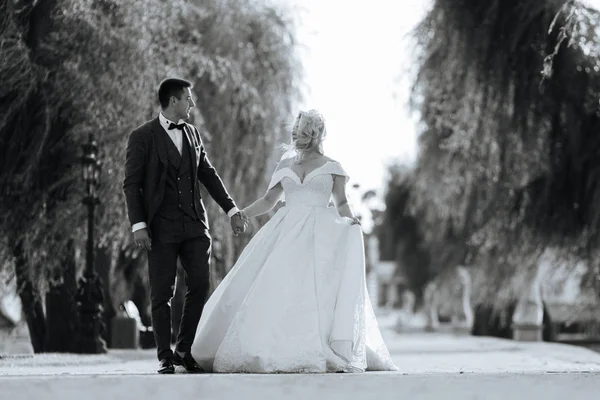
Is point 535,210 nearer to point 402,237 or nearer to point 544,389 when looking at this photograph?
point 544,389

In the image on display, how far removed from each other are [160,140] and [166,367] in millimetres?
1545

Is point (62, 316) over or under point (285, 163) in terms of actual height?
under

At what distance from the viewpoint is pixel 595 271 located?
16984 mm

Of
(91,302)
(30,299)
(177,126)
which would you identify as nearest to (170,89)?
(177,126)

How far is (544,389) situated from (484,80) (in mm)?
10182

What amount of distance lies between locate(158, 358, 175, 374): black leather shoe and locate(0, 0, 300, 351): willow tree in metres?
6.12

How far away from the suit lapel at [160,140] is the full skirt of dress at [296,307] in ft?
3.48

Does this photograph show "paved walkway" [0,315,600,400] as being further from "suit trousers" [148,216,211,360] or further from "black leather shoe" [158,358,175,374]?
"suit trousers" [148,216,211,360]

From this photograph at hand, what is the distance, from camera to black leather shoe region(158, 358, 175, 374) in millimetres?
7234

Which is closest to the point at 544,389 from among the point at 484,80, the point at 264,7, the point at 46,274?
the point at 46,274

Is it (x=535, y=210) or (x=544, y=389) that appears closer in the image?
(x=544, y=389)

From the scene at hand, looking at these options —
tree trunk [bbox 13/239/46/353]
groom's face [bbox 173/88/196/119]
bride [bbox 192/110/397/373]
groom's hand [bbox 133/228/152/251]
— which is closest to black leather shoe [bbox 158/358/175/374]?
bride [bbox 192/110/397/373]

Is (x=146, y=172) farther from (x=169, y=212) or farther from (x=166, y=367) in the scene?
(x=166, y=367)

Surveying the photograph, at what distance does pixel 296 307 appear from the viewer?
7.67 meters
